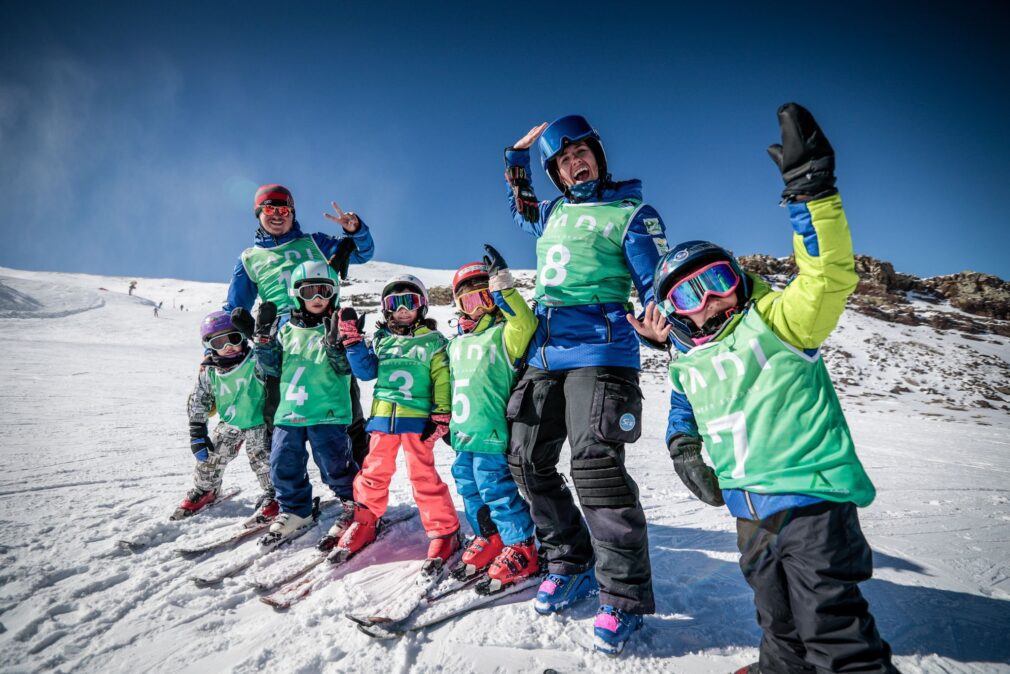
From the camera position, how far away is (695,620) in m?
2.55

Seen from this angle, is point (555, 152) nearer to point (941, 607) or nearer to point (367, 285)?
point (941, 607)

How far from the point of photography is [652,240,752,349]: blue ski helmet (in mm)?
2178

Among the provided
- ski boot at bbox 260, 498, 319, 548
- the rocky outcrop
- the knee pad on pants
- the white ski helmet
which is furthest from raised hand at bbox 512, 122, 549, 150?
the rocky outcrop

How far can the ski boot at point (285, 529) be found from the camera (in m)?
3.48

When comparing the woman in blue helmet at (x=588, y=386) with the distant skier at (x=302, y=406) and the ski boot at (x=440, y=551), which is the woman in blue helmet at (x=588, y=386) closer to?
the ski boot at (x=440, y=551)

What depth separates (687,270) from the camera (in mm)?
2232

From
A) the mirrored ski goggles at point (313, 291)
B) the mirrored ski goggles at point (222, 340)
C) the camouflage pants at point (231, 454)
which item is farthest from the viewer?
the mirrored ski goggles at point (222, 340)

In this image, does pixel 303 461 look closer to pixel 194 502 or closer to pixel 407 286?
pixel 194 502

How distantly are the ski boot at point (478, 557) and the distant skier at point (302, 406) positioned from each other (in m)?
1.17

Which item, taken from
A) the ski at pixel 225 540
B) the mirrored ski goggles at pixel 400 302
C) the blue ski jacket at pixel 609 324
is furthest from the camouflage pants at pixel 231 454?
the blue ski jacket at pixel 609 324

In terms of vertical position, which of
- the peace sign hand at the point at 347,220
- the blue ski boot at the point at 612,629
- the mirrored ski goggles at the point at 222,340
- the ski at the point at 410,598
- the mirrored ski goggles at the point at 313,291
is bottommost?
the ski at the point at 410,598

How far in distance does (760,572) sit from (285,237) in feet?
15.3

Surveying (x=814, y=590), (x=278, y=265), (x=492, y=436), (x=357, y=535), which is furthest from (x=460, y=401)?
(x=278, y=265)

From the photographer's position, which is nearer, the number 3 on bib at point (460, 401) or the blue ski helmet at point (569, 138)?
the blue ski helmet at point (569, 138)
